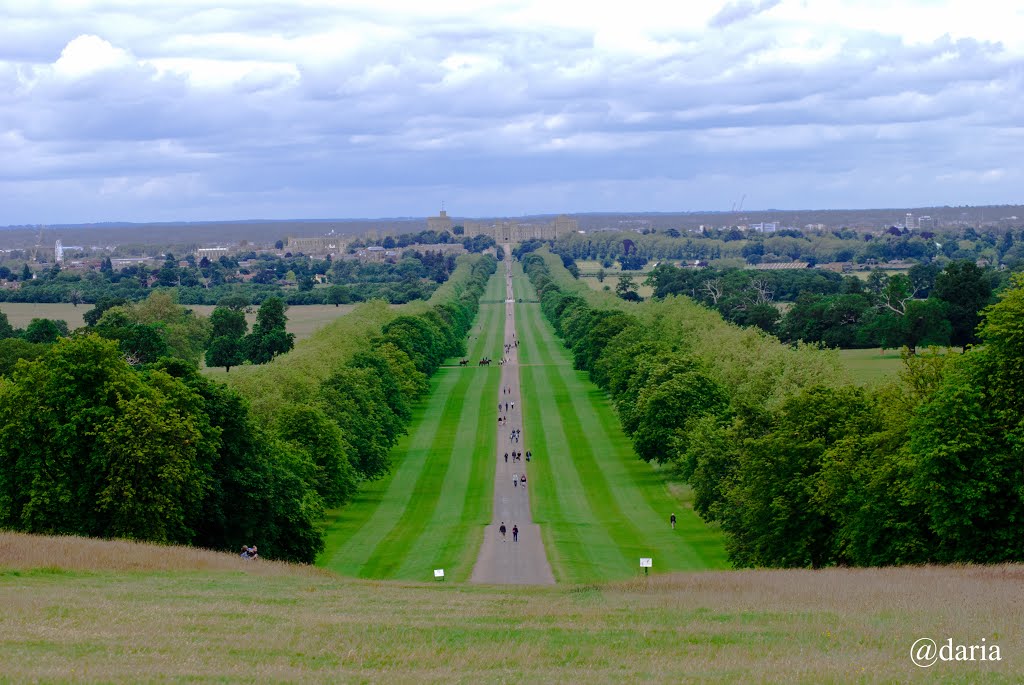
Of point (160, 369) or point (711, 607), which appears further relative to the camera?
point (160, 369)

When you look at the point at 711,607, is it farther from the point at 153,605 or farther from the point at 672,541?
the point at 672,541

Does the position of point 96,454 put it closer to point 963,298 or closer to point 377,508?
point 377,508

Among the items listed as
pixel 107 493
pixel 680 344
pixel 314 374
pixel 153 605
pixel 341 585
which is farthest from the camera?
pixel 680 344

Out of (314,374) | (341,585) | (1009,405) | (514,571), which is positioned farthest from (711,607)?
(314,374)

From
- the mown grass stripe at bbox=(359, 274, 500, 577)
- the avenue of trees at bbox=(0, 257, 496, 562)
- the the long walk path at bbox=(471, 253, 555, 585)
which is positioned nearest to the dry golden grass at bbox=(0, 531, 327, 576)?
the avenue of trees at bbox=(0, 257, 496, 562)

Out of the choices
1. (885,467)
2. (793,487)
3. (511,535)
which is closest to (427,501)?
(511,535)

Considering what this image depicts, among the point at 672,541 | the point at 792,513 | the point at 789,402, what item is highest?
the point at 789,402

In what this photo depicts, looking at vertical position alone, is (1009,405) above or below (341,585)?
above
